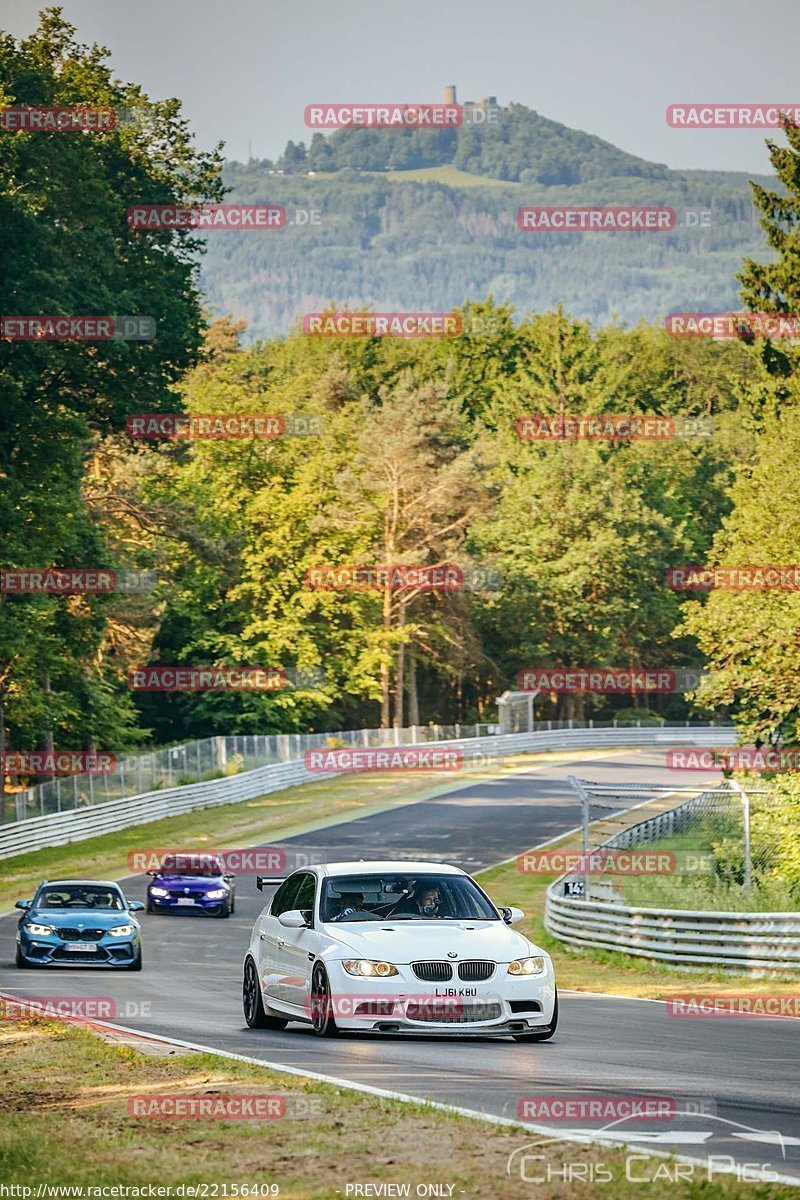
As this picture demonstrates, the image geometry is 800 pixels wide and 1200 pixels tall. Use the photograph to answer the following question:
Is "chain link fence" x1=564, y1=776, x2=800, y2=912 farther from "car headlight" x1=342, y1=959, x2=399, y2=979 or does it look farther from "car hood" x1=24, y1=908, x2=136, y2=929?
"car headlight" x1=342, y1=959, x2=399, y2=979

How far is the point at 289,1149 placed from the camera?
374 inches

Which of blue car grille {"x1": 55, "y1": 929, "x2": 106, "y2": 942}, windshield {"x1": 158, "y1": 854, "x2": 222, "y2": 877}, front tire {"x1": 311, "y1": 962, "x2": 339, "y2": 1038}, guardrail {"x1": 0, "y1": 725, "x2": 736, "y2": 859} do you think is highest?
front tire {"x1": 311, "y1": 962, "x2": 339, "y2": 1038}

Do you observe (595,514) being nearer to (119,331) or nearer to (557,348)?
(557,348)

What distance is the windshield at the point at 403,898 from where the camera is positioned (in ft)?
50.7

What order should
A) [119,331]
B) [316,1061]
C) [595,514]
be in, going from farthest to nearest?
[595,514] < [119,331] < [316,1061]

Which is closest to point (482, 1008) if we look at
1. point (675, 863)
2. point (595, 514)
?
point (675, 863)

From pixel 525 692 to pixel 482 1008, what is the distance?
76.8 m

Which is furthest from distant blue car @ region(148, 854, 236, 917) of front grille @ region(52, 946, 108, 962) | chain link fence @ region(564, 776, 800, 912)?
front grille @ region(52, 946, 108, 962)

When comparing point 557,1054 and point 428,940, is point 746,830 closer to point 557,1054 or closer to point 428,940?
point 428,940

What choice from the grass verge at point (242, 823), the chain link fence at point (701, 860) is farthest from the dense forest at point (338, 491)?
the chain link fence at point (701, 860)

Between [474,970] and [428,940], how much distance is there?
0.44 metres

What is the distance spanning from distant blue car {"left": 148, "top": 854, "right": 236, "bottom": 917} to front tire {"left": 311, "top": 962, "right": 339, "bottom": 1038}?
72.8 feet

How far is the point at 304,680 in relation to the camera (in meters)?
81.4

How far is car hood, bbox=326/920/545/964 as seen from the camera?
47.5 feet
